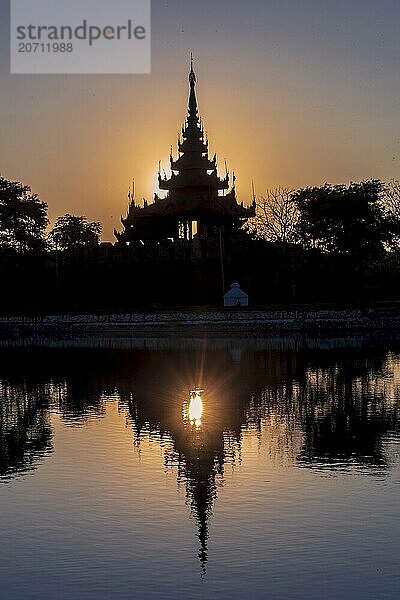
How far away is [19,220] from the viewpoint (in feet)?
284

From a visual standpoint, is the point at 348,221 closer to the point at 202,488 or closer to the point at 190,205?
the point at 190,205

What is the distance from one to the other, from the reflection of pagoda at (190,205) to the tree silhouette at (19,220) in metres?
8.87

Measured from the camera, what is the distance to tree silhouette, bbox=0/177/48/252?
8525 centimetres

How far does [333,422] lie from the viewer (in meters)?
20.8

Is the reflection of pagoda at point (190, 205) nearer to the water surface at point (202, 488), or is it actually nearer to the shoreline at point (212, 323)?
the shoreline at point (212, 323)

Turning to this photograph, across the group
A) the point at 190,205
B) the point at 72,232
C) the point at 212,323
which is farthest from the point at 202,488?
the point at 72,232

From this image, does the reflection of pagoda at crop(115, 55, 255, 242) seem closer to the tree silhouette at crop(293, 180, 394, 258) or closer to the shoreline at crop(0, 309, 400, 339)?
the tree silhouette at crop(293, 180, 394, 258)

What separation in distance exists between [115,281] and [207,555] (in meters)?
59.8

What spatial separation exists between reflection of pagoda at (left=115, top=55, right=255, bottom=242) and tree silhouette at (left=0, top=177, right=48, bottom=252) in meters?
8.87

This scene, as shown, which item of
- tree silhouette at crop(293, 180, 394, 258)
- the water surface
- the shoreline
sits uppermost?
tree silhouette at crop(293, 180, 394, 258)

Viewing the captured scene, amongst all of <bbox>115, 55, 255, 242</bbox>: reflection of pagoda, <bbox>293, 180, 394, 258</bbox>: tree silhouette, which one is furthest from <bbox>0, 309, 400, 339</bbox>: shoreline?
<bbox>293, 180, 394, 258</bbox>: tree silhouette

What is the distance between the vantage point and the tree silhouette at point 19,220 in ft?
280

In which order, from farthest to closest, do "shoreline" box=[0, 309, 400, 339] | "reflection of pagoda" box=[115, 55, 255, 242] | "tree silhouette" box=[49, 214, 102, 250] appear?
"tree silhouette" box=[49, 214, 102, 250] → "reflection of pagoda" box=[115, 55, 255, 242] → "shoreline" box=[0, 309, 400, 339]

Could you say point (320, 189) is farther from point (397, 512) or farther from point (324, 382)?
point (397, 512)
